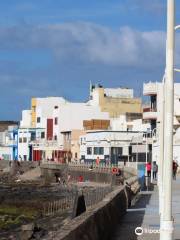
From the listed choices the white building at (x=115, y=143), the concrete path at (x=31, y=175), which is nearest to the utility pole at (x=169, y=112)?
the white building at (x=115, y=143)

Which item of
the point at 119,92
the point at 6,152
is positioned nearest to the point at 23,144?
the point at 6,152

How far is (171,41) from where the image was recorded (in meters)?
10.4

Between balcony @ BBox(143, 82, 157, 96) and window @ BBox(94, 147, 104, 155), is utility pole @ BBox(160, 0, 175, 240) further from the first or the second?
window @ BBox(94, 147, 104, 155)

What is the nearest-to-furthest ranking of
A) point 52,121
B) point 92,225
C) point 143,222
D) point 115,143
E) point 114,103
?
point 92,225 < point 143,222 < point 115,143 < point 52,121 < point 114,103

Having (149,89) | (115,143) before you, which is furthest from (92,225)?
(115,143)

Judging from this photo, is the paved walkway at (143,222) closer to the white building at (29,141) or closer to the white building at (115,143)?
the white building at (115,143)

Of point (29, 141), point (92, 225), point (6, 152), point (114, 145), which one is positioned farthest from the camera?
point (6, 152)

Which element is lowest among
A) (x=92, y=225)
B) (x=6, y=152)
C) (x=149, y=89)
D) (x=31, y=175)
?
(x=31, y=175)

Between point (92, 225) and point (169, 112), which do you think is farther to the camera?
point (92, 225)

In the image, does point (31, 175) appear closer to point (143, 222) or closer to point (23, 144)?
point (23, 144)

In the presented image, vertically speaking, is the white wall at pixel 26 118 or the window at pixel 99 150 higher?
the white wall at pixel 26 118

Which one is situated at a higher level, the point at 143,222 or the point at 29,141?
the point at 29,141

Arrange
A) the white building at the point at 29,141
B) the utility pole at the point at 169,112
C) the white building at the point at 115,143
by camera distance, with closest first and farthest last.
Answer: the utility pole at the point at 169,112 < the white building at the point at 115,143 < the white building at the point at 29,141

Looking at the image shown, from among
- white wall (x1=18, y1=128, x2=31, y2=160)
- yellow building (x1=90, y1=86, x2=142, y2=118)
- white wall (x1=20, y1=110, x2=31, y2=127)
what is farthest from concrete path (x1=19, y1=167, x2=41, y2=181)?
white wall (x1=20, y1=110, x2=31, y2=127)
